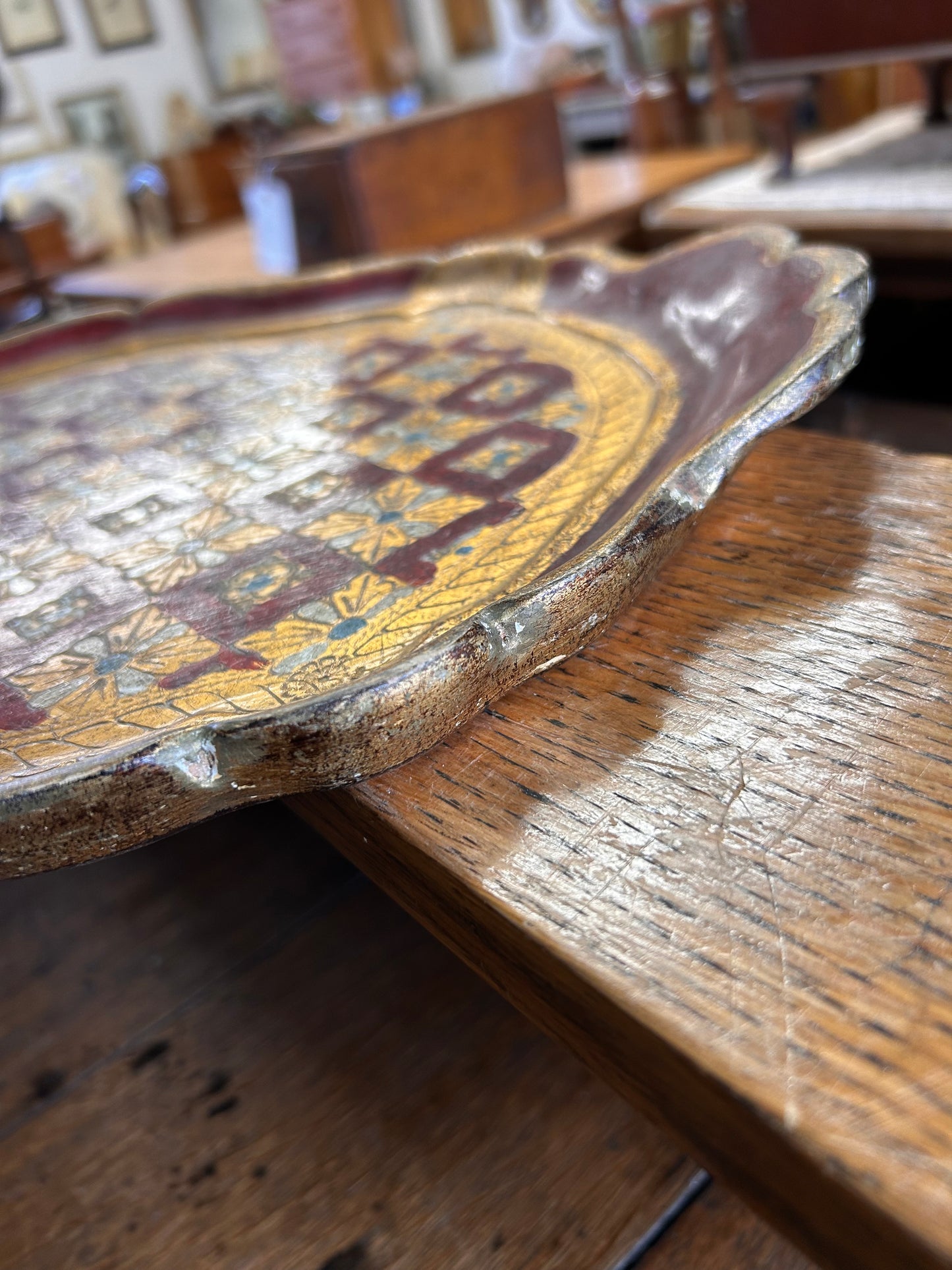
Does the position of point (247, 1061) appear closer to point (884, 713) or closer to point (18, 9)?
point (884, 713)

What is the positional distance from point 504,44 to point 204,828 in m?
6.13

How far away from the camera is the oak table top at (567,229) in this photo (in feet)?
5.98

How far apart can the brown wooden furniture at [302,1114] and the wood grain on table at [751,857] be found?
144mm

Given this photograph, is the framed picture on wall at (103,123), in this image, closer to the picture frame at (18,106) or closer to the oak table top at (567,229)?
the picture frame at (18,106)

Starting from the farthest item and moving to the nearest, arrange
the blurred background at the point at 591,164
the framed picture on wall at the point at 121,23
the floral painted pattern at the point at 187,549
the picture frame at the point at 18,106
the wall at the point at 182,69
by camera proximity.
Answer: the framed picture on wall at the point at 121,23
the wall at the point at 182,69
the picture frame at the point at 18,106
the blurred background at the point at 591,164
the floral painted pattern at the point at 187,549

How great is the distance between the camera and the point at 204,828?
0.99 m

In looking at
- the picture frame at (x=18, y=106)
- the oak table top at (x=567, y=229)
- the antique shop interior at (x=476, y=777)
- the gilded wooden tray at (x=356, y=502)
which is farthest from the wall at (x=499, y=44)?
the antique shop interior at (x=476, y=777)

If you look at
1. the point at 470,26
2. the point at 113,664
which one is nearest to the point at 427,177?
the point at 113,664

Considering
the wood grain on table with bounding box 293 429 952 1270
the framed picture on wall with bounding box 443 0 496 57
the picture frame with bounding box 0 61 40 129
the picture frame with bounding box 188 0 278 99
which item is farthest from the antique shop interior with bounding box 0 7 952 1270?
the framed picture on wall with bounding box 443 0 496 57

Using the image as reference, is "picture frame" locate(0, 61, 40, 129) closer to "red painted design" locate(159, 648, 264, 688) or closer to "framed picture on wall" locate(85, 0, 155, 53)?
"framed picture on wall" locate(85, 0, 155, 53)

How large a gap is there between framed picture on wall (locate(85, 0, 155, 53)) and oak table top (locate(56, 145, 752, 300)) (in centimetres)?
245

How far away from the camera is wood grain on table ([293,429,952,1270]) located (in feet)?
1.10

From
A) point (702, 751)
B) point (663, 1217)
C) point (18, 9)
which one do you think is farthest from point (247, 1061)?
point (18, 9)

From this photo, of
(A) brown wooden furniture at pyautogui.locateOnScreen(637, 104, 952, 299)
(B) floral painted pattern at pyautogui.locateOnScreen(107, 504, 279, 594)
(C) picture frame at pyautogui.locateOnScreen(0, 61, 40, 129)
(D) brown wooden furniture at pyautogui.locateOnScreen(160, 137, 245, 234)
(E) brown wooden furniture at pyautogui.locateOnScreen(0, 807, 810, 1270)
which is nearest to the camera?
(E) brown wooden furniture at pyautogui.locateOnScreen(0, 807, 810, 1270)
